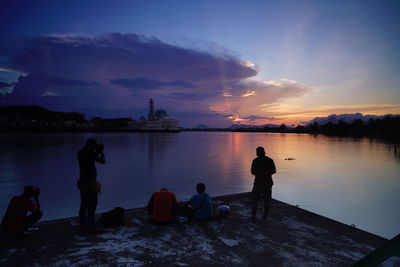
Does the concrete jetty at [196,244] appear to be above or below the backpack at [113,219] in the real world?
below

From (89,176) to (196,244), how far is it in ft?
11.4

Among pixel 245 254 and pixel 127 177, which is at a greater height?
pixel 245 254

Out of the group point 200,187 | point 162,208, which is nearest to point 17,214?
point 162,208

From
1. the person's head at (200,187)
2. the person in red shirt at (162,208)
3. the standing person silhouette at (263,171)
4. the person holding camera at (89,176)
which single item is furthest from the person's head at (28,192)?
the standing person silhouette at (263,171)

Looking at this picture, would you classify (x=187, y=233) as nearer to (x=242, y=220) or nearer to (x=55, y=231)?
(x=242, y=220)

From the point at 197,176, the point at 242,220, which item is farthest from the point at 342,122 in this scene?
the point at 242,220

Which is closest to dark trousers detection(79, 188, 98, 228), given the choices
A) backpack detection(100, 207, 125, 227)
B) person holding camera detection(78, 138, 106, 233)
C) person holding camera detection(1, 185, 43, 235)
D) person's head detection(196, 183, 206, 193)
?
person holding camera detection(78, 138, 106, 233)

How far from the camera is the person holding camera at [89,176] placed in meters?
5.79

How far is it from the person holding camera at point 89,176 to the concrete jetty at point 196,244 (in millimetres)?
613

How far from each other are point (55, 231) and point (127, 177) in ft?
46.3

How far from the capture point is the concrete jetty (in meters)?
5.00

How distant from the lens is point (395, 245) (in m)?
1.22

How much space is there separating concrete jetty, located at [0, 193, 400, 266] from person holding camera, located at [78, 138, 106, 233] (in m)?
0.61

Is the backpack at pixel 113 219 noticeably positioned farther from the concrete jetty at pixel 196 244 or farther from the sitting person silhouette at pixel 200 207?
the sitting person silhouette at pixel 200 207
